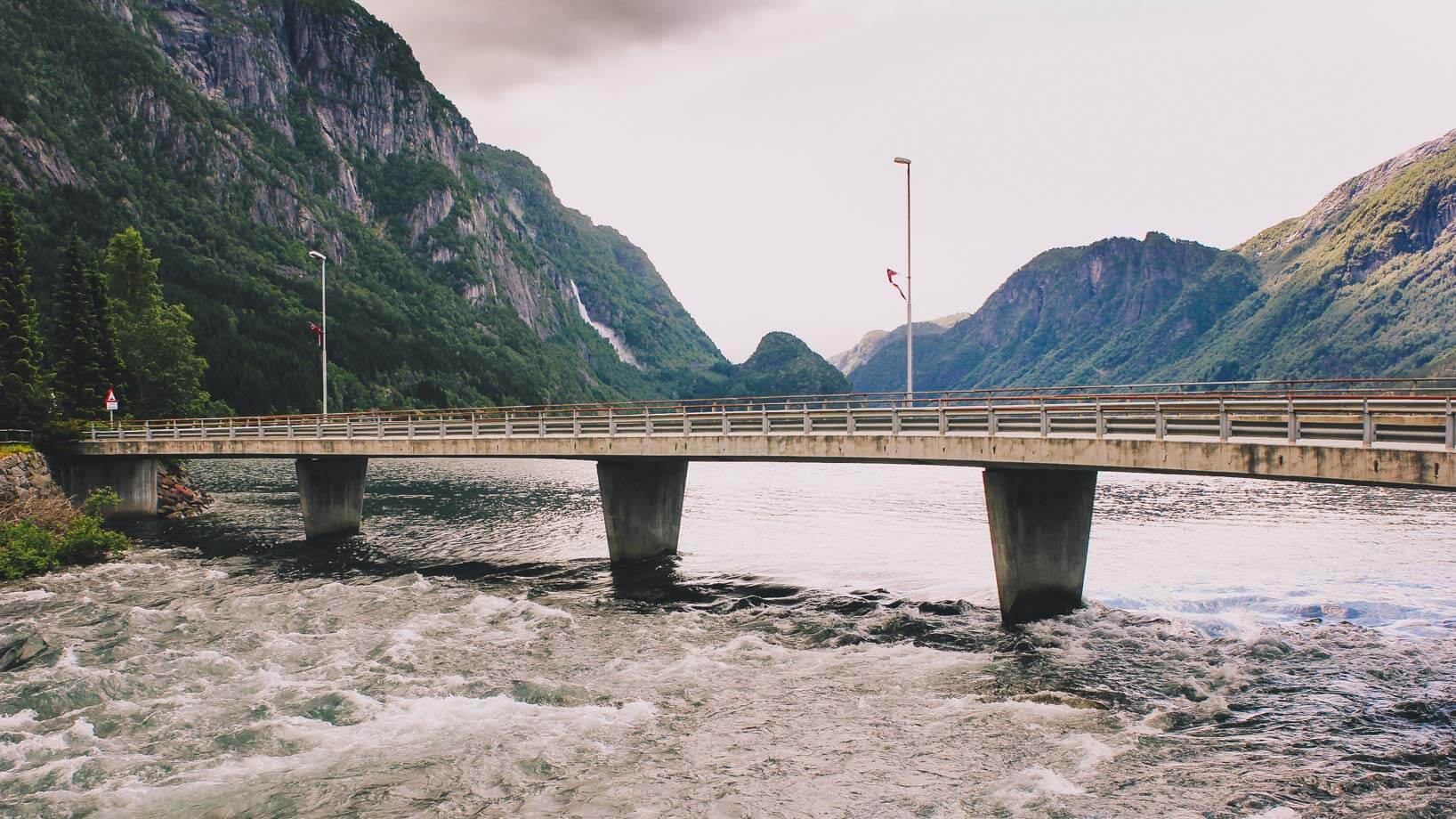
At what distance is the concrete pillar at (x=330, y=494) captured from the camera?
45219 mm

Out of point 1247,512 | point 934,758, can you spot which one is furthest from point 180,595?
point 1247,512

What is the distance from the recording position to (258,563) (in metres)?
38.1

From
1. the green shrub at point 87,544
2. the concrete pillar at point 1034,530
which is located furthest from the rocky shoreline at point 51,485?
the concrete pillar at point 1034,530

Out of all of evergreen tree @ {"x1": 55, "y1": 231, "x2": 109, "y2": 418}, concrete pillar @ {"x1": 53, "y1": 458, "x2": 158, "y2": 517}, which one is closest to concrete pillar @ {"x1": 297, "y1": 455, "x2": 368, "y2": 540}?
concrete pillar @ {"x1": 53, "y1": 458, "x2": 158, "y2": 517}

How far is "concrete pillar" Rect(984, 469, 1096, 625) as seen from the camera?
2561 cm

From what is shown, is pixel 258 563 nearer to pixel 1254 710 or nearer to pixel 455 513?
pixel 455 513

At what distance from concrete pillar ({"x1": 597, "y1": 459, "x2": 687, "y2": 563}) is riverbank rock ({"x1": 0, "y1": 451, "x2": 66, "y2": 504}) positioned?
25836 mm

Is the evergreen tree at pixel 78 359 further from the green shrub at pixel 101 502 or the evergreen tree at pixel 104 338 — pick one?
the green shrub at pixel 101 502

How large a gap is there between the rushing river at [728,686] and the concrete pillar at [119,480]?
49.1ft

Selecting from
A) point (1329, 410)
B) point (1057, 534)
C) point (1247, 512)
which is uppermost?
point (1329, 410)

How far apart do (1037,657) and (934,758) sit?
287 inches

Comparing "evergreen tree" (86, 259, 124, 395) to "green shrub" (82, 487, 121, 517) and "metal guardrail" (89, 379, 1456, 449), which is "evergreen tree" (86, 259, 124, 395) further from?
"metal guardrail" (89, 379, 1456, 449)

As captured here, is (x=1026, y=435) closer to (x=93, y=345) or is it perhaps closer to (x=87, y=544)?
(x=87, y=544)

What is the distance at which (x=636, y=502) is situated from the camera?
3669 centimetres
